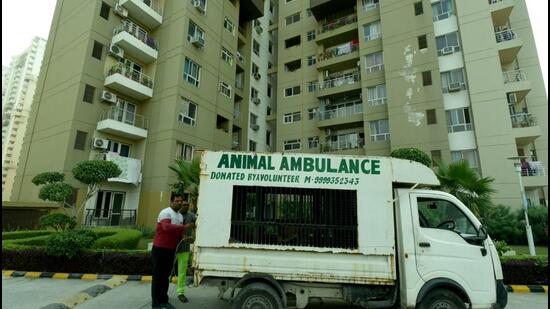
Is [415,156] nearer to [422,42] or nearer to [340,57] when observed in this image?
[422,42]

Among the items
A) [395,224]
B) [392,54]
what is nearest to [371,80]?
[392,54]

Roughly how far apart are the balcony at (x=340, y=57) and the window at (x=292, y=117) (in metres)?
4.86

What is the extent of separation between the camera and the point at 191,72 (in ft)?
75.4

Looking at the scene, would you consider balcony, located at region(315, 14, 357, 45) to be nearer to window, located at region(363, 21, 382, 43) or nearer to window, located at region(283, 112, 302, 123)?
window, located at region(363, 21, 382, 43)

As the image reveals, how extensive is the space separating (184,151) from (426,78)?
1838cm

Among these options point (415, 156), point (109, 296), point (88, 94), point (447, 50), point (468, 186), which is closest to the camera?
point (109, 296)

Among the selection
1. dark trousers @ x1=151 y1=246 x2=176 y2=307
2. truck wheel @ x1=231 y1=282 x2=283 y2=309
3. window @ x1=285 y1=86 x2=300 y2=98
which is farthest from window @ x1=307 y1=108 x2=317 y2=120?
truck wheel @ x1=231 y1=282 x2=283 y2=309

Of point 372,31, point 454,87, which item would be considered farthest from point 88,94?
point 454,87

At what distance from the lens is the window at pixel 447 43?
22.2 m

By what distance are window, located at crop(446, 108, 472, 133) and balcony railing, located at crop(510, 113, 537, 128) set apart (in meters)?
2.52

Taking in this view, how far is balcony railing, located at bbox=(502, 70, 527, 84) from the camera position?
20.8 m

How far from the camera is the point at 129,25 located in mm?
21641

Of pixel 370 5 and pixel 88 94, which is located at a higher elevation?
pixel 370 5

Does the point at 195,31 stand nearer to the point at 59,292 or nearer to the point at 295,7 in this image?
the point at 295,7
